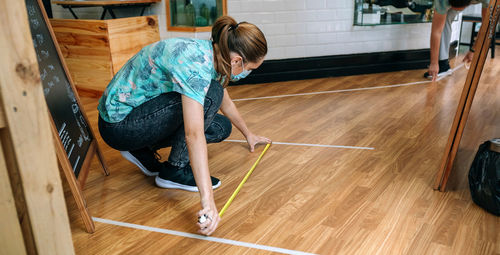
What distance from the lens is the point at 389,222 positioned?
1.70 m

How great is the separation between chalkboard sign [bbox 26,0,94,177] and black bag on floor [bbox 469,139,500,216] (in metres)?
1.56

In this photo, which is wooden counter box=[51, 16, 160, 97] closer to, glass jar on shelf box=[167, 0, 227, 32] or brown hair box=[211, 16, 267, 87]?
glass jar on shelf box=[167, 0, 227, 32]

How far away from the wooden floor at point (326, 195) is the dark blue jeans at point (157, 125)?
0.22 meters

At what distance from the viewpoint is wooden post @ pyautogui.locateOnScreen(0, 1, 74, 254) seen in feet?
2.73

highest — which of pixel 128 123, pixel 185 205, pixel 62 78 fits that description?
pixel 62 78

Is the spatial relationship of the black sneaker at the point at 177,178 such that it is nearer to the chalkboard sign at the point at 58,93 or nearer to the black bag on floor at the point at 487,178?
the chalkboard sign at the point at 58,93

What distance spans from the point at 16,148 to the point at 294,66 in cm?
340

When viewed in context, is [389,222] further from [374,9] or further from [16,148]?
[374,9]

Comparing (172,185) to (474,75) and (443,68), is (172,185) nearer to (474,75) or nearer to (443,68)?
(474,75)

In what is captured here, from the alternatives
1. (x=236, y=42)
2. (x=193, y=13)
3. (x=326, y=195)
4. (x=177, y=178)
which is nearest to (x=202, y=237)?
(x=177, y=178)

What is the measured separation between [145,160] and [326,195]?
845mm

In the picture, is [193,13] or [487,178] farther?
[193,13]

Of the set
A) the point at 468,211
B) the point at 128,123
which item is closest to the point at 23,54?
the point at 128,123

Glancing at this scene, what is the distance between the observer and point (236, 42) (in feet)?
5.35
